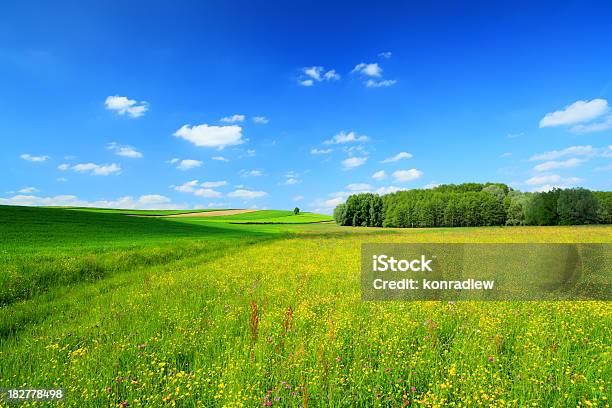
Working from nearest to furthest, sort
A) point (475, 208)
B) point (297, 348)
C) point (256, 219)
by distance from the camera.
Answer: point (297, 348) → point (475, 208) → point (256, 219)

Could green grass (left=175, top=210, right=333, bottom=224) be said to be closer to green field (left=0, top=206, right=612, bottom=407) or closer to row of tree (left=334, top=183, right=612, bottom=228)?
row of tree (left=334, top=183, right=612, bottom=228)

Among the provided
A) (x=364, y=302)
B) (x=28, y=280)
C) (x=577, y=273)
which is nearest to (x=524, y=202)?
(x=577, y=273)

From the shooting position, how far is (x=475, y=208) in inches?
3398

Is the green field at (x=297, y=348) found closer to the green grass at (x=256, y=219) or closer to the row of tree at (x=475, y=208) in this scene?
the row of tree at (x=475, y=208)

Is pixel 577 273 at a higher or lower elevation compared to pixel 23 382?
higher

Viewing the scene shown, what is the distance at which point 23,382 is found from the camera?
4547 mm

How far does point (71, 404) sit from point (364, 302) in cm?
594

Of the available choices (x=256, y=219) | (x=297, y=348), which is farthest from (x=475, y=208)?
(x=297, y=348)

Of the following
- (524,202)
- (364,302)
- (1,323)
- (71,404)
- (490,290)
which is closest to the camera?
(71,404)

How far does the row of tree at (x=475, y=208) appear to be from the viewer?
66.4 m

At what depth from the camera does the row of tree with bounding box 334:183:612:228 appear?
6638cm

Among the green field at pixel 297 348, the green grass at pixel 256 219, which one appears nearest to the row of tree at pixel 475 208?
the green grass at pixel 256 219

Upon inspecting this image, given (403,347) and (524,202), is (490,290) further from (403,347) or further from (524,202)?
(524,202)

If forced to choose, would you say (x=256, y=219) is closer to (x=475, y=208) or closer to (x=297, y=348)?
(x=475, y=208)
